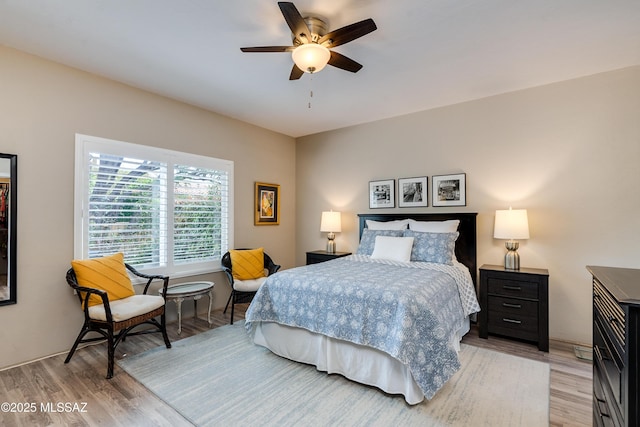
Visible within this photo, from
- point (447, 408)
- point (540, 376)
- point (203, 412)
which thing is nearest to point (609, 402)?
point (447, 408)

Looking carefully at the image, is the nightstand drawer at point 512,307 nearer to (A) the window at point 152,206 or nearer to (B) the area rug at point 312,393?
(B) the area rug at point 312,393

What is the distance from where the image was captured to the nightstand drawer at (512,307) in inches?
123

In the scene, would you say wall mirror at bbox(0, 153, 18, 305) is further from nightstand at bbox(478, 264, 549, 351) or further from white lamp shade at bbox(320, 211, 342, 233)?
nightstand at bbox(478, 264, 549, 351)

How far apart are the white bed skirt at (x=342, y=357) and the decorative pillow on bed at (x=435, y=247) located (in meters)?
0.80

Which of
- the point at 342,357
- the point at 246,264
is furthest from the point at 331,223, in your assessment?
the point at 342,357

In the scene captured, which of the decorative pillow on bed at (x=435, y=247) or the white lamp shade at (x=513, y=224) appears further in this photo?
the decorative pillow on bed at (x=435, y=247)

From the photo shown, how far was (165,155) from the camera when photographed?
377 centimetres

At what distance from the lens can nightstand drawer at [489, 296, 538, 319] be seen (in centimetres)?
311

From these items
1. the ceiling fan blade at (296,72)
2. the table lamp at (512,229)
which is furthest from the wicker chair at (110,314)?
the table lamp at (512,229)

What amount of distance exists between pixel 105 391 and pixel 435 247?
3.36 meters

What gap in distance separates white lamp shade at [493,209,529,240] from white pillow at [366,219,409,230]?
1.12 m

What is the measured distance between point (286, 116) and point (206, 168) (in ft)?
4.53

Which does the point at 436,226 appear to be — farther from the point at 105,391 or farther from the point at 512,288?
the point at 105,391

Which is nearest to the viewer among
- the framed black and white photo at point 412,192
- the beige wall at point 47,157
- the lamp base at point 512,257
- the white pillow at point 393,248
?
the beige wall at point 47,157
